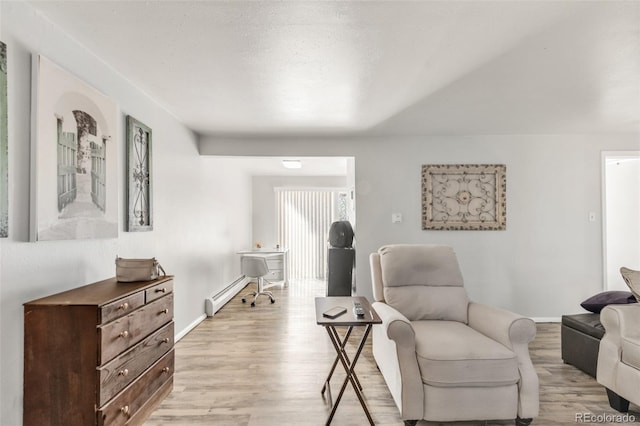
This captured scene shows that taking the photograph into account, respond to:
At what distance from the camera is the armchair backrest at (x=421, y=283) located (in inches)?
101

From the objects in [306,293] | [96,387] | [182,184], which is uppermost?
[182,184]

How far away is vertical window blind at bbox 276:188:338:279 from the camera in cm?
721

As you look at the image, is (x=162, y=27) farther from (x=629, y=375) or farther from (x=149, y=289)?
(x=629, y=375)

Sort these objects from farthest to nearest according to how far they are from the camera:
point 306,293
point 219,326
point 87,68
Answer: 1. point 306,293
2. point 219,326
3. point 87,68

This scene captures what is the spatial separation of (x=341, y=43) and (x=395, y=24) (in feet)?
1.11

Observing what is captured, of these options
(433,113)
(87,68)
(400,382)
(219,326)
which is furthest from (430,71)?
(219,326)

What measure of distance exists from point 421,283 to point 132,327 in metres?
2.06

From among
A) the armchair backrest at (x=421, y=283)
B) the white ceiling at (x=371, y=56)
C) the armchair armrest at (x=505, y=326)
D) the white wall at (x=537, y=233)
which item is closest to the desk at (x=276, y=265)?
the white wall at (x=537, y=233)

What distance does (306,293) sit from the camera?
5.74 metres

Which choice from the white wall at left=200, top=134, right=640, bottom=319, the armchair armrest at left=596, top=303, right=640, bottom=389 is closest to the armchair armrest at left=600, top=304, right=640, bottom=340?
the armchair armrest at left=596, top=303, right=640, bottom=389

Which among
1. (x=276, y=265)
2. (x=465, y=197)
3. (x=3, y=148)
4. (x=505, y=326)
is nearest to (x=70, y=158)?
(x=3, y=148)

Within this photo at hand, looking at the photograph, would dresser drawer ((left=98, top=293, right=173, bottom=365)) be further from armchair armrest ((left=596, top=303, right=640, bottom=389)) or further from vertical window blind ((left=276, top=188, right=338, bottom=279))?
vertical window blind ((left=276, top=188, right=338, bottom=279))

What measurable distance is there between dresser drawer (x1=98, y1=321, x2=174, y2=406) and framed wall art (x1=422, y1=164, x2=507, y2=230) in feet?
10.4

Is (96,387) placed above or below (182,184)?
below
